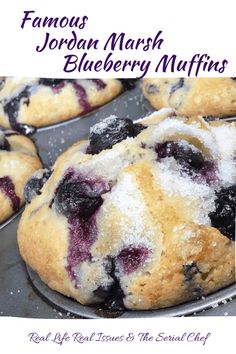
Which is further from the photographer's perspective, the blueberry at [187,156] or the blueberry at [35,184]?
the blueberry at [35,184]

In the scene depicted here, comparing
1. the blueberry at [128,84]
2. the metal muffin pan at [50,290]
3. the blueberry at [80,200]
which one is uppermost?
the blueberry at [128,84]

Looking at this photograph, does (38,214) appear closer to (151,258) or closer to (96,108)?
(151,258)

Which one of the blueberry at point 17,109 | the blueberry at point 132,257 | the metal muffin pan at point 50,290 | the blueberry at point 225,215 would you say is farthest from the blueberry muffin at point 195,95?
the blueberry at point 132,257

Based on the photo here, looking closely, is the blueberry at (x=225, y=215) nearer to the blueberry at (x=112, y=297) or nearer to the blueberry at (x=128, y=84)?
the blueberry at (x=112, y=297)

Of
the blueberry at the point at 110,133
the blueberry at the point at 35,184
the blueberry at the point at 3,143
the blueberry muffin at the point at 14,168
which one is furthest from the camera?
the blueberry at the point at 3,143

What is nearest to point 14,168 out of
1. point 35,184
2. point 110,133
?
point 35,184
